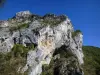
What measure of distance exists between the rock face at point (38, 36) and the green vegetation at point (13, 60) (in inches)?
60.5

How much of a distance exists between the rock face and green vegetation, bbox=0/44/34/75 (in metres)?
1.54

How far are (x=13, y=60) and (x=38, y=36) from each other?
44.1 feet

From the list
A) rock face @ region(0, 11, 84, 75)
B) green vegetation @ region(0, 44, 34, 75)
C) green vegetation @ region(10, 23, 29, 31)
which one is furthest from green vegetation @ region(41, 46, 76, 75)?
green vegetation @ region(10, 23, 29, 31)

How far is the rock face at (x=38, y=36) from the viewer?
237 ft

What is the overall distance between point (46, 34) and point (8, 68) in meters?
21.2

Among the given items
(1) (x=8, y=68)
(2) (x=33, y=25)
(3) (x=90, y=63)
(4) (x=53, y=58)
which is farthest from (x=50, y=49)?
(3) (x=90, y=63)

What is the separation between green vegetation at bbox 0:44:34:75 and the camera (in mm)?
64287

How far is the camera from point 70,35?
313 ft

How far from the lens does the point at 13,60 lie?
68.1 meters

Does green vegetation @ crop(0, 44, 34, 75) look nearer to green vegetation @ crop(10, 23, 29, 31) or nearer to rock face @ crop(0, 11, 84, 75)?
rock face @ crop(0, 11, 84, 75)

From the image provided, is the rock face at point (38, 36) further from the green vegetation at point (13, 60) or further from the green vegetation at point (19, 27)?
the green vegetation at point (13, 60)

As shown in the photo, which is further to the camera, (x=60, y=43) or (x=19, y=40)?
(x=60, y=43)

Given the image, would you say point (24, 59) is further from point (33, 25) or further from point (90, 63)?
point (90, 63)

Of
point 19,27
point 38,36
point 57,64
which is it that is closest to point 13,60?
point 38,36
